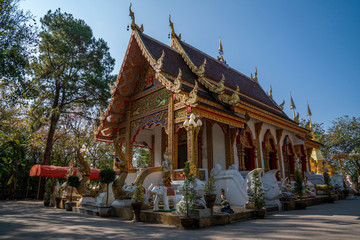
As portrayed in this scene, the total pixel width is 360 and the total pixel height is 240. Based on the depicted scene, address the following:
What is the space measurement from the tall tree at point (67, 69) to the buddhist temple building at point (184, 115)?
17.2ft

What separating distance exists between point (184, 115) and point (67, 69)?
11303 mm

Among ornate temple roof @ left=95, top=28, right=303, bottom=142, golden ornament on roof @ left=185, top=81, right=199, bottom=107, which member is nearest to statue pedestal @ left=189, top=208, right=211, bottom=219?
Answer: golden ornament on roof @ left=185, top=81, right=199, bottom=107

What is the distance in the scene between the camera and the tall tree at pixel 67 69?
15766 mm

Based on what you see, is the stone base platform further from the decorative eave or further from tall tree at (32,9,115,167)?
tall tree at (32,9,115,167)

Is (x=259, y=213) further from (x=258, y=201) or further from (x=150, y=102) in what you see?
(x=150, y=102)

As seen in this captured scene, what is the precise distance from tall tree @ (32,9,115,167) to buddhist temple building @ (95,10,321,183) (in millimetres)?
5233

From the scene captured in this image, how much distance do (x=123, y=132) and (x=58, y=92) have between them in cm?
720

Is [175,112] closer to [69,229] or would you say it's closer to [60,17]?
[69,229]

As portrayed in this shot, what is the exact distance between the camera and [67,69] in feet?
54.8

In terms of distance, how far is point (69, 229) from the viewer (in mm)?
4977

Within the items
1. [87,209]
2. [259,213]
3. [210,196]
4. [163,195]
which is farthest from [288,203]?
[87,209]

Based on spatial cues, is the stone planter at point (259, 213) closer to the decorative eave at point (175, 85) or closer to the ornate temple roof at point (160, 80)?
the decorative eave at point (175, 85)

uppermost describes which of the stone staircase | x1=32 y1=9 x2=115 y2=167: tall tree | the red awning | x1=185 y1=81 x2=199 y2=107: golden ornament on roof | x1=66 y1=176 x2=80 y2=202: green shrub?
x1=32 y1=9 x2=115 y2=167: tall tree

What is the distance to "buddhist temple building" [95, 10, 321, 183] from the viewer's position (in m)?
9.12
